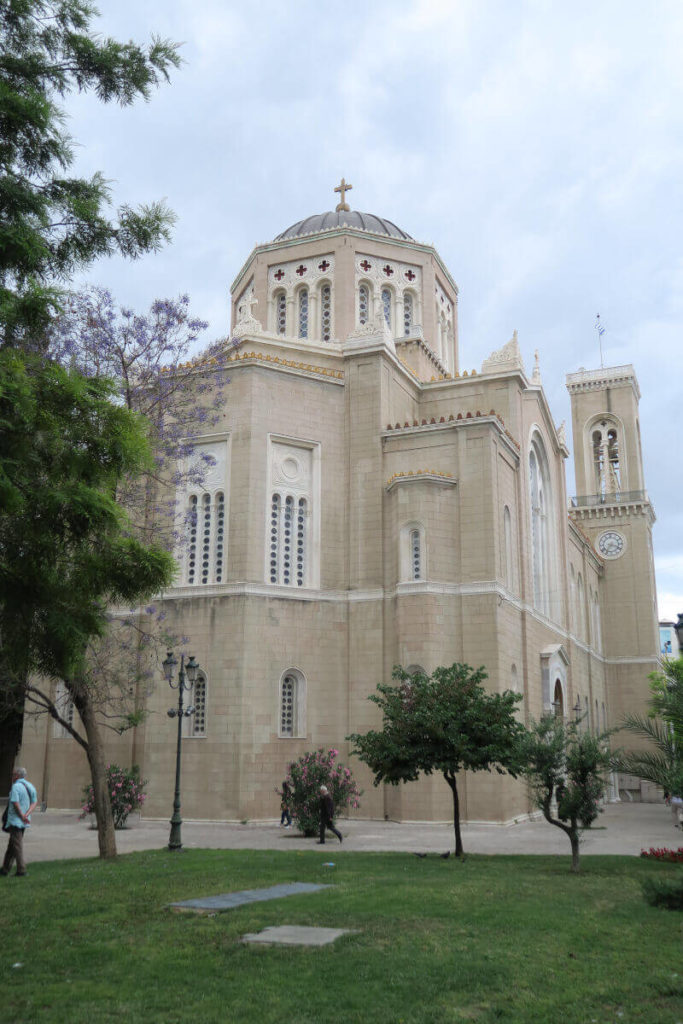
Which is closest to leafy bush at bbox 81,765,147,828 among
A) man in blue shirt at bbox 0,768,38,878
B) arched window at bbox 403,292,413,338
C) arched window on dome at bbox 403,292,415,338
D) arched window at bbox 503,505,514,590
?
man in blue shirt at bbox 0,768,38,878

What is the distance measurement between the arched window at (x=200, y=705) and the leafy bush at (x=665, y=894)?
14.9m

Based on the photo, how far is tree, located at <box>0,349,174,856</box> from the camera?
7.32 m

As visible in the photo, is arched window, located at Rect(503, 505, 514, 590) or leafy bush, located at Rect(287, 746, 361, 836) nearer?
leafy bush, located at Rect(287, 746, 361, 836)

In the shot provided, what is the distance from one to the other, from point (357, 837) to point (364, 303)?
63.4 ft

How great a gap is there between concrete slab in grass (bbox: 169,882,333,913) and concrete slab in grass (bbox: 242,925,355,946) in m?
1.41

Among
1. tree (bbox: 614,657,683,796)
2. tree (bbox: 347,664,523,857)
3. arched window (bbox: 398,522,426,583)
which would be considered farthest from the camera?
arched window (bbox: 398,522,426,583)

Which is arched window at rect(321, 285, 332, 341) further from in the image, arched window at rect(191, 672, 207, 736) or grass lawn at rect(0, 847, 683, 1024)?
grass lawn at rect(0, 847, 683, 1024)

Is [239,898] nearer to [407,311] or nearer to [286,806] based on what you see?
[286,806]

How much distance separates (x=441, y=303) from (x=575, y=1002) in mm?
30538

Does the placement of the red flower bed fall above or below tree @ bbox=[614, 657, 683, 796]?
below

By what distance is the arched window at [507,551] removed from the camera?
26.4 meters

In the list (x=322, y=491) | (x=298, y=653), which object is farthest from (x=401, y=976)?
(x=322, y=491)

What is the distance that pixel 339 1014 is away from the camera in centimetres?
657

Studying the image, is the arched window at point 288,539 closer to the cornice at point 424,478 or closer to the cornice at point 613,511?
the cornice at point 424,478
